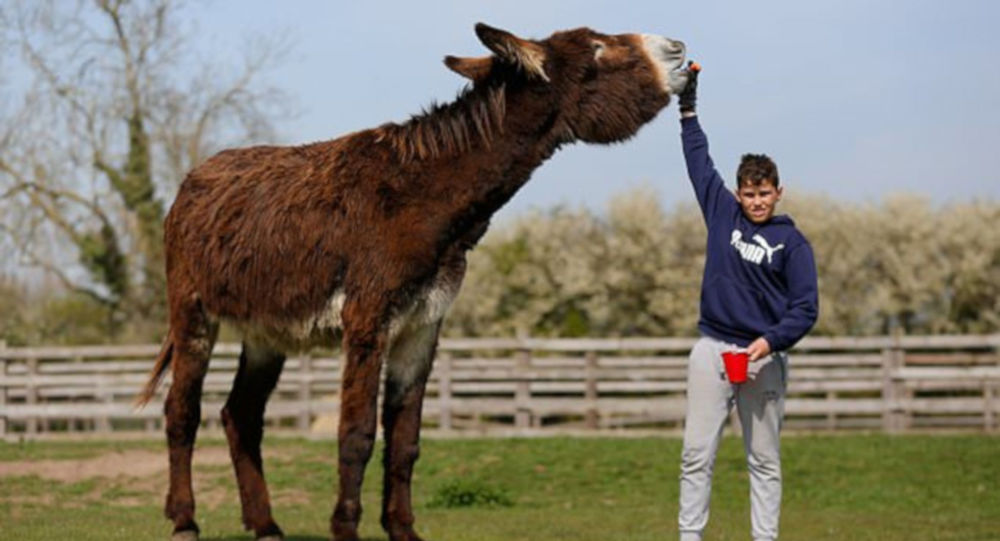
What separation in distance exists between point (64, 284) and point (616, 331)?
48.5 feet

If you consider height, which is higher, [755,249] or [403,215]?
[403,215]

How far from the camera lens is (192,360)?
27.1 feet

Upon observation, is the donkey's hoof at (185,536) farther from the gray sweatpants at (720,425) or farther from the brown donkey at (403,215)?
the gray sweatpants at (720,425)

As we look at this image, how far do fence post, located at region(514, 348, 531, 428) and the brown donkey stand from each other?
14870mm

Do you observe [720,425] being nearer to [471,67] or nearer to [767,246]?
[767,246]

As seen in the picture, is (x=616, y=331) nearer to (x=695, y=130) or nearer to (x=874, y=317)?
(x=874, y=317)

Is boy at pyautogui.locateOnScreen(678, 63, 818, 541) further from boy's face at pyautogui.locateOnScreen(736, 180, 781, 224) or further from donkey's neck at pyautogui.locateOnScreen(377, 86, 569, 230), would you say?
donkey's neck at pyautogui.locateOnScreen(377, 86, 569, 230)

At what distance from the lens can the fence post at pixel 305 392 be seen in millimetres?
23047

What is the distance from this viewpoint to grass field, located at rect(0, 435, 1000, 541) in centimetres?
1209

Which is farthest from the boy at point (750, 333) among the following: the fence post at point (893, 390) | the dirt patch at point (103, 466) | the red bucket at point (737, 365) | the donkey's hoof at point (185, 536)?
the fence post at point (893, 390)

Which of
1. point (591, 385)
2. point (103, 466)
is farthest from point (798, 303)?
point (591, 385)

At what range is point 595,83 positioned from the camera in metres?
7.29

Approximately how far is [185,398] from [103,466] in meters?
10.9

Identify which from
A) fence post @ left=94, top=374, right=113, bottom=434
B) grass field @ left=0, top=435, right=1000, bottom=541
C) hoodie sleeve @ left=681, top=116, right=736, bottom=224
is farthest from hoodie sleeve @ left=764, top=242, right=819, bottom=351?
fence post @ left=94, top=374, right=113, bottom=434
